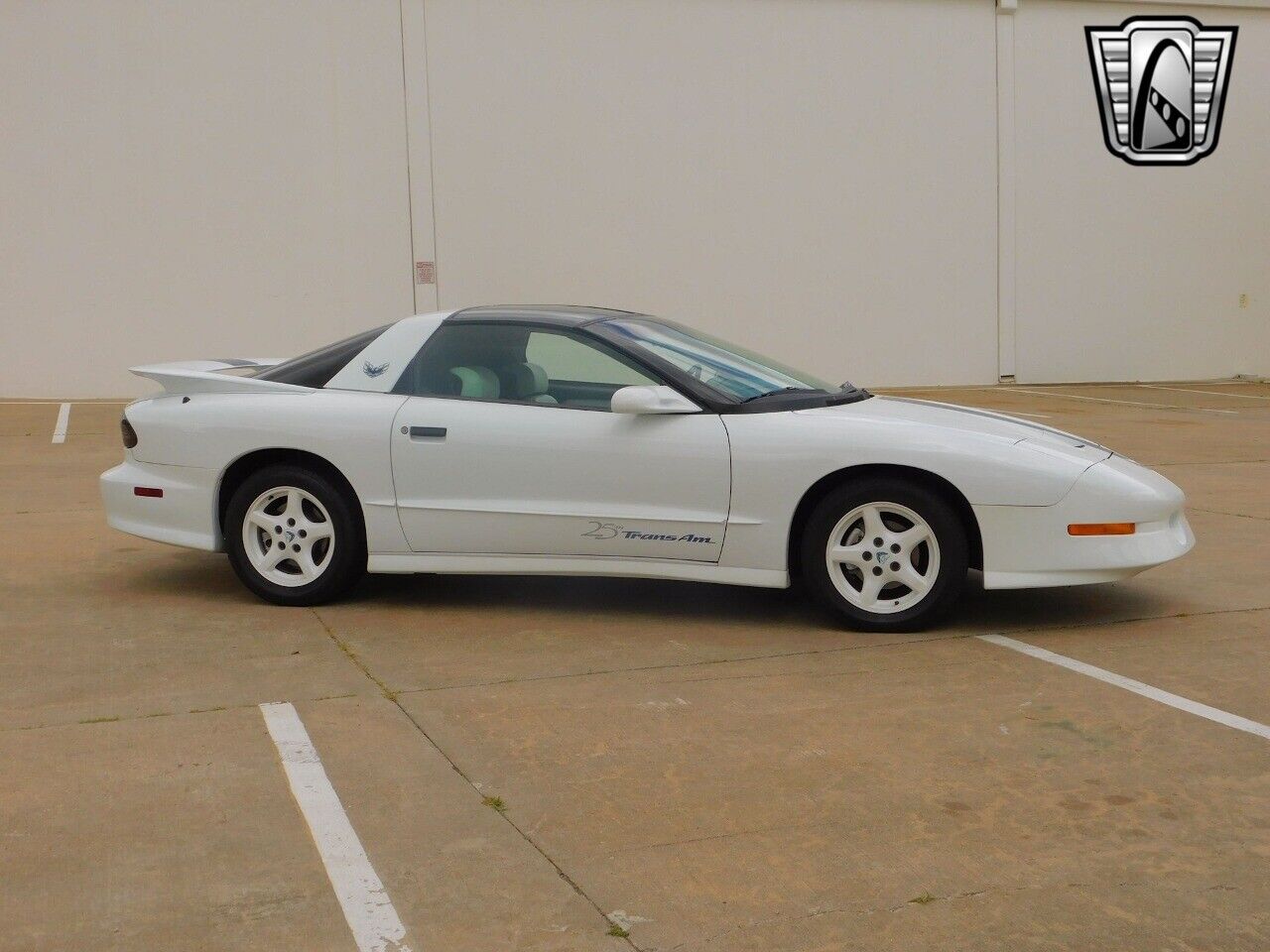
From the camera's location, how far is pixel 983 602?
6.60 m

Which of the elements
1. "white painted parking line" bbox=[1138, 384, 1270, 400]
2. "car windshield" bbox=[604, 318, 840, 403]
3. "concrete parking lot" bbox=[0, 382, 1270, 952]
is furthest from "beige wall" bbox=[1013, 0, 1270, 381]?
"car windshield" bbox=[604, 318, 840, 403]

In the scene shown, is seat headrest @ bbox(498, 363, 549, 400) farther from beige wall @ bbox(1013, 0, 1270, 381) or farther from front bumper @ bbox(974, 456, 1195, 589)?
beige wall @ bbox(1013, 0, 1270, 381)

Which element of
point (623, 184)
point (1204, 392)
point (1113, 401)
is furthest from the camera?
point (1204, 392)

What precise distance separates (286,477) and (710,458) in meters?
1.89

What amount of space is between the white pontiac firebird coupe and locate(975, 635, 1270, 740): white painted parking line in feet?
0.90

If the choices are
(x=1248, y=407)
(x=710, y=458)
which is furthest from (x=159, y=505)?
(x=1248, y=407)

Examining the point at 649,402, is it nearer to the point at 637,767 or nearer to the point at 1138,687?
the point at 637,767

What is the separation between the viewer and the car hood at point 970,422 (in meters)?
6.10

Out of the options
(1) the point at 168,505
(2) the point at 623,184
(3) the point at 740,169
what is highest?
(3) the point at 740,169

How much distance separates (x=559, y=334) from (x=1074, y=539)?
231cm

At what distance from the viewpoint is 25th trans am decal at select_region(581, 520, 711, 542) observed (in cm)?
609

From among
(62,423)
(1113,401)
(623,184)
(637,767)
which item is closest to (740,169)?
(623,184)

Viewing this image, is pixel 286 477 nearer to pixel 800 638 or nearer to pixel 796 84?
pixel 800 638

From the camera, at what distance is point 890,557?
5.97 m
